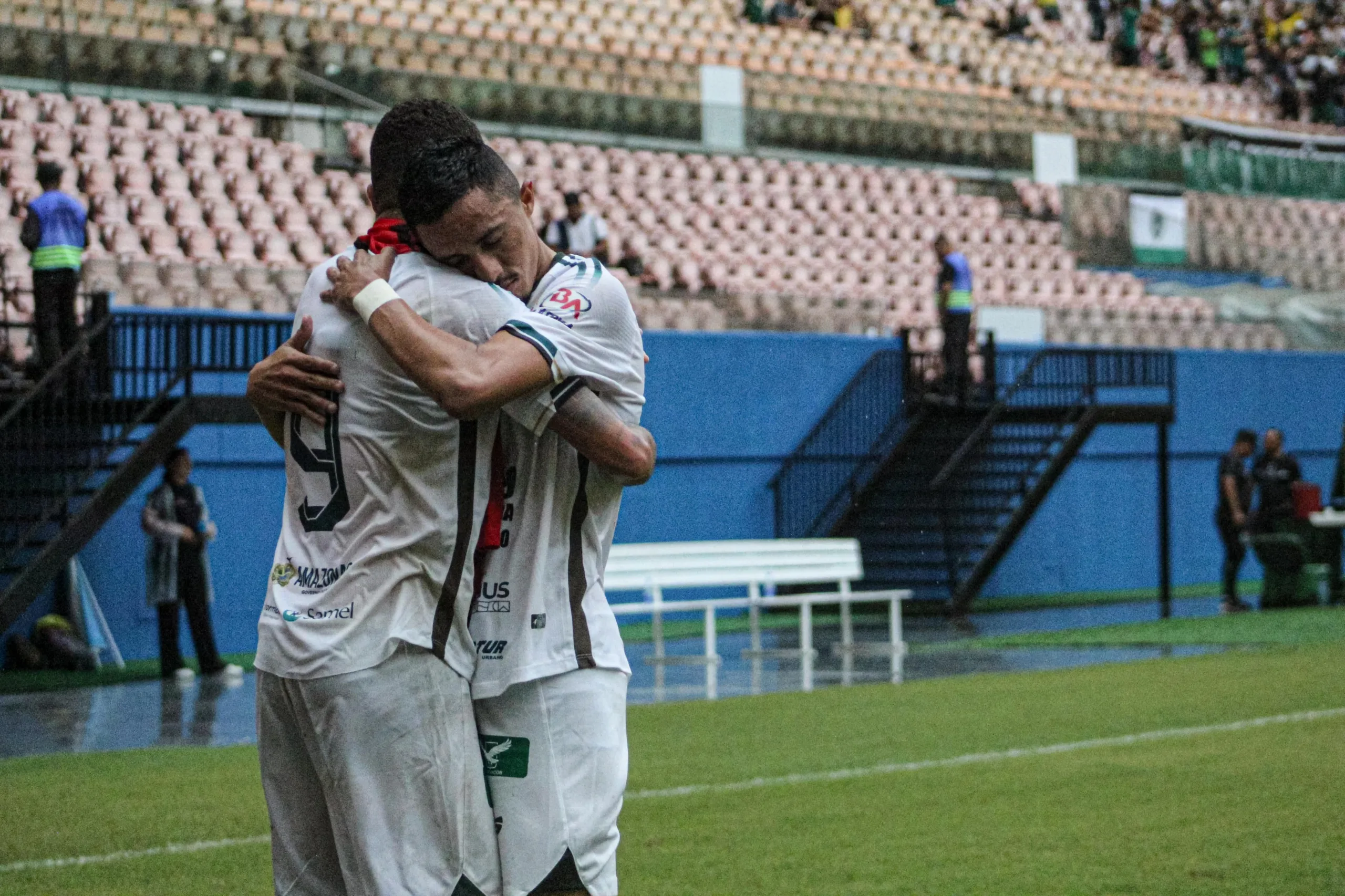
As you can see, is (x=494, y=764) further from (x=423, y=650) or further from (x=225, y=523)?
(x=225, y=523)

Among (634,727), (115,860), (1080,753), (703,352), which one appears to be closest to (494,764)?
(115,860)

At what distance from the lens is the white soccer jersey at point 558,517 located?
3.53m

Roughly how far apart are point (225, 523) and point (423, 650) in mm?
14768

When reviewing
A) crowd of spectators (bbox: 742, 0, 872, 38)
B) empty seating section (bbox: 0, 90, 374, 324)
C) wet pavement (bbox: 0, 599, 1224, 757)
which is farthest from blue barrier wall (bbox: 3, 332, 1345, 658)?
crowd of spectators (bbox: 742, 0, 872, 38)

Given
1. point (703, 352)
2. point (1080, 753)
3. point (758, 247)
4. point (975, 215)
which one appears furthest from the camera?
point (975, 215)

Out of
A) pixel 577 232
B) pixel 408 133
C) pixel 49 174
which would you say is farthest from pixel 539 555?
pixel 577 232

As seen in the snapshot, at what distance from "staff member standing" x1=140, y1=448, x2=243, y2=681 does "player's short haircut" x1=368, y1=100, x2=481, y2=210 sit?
1222cm

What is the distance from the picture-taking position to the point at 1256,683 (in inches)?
517

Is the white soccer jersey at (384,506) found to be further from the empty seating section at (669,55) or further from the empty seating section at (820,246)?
the empty seating section at (669,55)

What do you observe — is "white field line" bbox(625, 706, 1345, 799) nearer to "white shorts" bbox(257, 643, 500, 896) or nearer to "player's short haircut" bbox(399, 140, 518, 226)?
"white shorts" bbox(257, 643, 500, 896)

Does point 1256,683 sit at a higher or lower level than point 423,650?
lower

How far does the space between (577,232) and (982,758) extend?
11.5 m

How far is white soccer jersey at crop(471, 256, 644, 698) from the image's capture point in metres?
3.53

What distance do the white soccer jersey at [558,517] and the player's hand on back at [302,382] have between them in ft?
1.07
